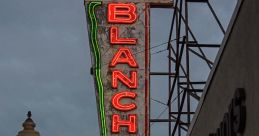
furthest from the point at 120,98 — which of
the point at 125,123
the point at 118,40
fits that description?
the point at 118,40

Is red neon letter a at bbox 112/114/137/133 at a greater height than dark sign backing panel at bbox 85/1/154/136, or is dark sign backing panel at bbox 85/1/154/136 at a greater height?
dark sign backing panel at bbox 85/1/154/136

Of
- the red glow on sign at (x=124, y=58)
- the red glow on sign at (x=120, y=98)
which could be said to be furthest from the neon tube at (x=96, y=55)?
the red glow on sign at (x=124, y=58)

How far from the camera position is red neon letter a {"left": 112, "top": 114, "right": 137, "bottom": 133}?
24.2m

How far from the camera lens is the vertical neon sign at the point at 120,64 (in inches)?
961

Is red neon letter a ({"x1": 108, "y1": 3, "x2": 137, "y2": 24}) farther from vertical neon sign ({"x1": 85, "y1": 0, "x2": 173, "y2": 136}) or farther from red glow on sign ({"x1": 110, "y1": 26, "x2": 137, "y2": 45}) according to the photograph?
red glow on sign ({"x1": 110, "y1": 26, "x2": 137, "y2": 45})

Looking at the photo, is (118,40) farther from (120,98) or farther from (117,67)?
(120,98)

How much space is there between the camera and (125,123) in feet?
79.8

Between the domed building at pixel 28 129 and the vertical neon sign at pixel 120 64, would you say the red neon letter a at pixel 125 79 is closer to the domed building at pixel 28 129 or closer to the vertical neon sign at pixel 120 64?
the vertical neon sign at pixel 120 64

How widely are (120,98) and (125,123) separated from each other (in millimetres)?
912

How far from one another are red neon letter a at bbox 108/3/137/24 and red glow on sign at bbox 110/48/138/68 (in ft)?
3.89

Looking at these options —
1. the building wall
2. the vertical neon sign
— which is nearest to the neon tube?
the vertical neon sign

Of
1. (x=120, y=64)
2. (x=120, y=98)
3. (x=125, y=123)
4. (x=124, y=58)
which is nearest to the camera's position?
(x=125, y=123)

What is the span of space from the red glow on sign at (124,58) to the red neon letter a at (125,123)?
1.87m

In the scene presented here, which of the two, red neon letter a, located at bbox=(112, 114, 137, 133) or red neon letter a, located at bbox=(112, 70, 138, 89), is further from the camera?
red neon letter a, located at bbox=(112, 70, 138, 89)
